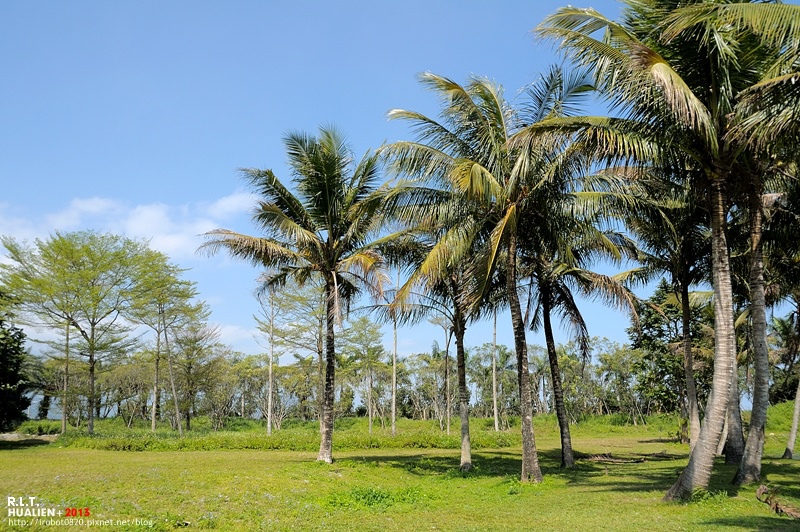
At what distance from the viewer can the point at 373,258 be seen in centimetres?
1517

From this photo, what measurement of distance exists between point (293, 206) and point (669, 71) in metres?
10.8

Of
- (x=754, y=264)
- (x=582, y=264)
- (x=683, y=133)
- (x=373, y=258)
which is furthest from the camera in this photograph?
(x=582, y=264)

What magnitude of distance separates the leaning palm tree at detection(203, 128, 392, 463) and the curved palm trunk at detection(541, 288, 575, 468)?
18.8ft

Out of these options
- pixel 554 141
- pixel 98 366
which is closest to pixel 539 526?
pixel 554 141

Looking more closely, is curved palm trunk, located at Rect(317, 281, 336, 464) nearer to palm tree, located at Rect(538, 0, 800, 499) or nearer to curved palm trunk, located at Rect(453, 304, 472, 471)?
curved palm trunk, located at Rect(453, 304, 472, 471)

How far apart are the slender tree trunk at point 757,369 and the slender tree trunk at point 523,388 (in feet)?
13.2

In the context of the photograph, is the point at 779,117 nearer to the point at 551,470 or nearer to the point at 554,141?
the point at 554,141

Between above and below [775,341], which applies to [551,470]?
below

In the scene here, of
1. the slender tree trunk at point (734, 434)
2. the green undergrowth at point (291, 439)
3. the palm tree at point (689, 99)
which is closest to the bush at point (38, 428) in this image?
the green undergrowth at point (291, 439)

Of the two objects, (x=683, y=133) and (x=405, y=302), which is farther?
(x=405, y=302)

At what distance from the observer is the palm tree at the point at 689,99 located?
28.5ft

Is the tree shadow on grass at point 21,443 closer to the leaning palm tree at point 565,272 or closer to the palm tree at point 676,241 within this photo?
the leaning palm tree at point 565,272

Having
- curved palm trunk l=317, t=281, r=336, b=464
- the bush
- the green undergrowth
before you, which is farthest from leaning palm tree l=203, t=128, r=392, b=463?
the bush

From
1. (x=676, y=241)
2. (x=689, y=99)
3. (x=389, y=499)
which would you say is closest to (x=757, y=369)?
(x=676, y=241)
